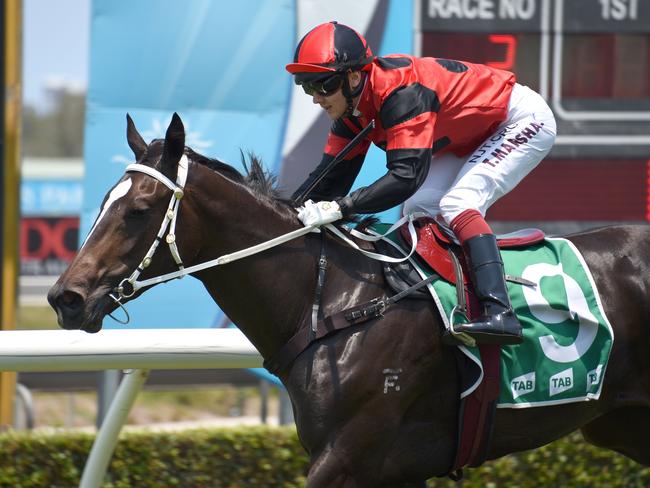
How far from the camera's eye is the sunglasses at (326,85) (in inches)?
126

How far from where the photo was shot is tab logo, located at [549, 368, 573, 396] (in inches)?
131

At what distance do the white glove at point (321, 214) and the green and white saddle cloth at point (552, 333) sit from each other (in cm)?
33

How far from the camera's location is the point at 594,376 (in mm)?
3400

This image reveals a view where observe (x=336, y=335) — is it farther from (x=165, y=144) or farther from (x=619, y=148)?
(x=619, y=148)

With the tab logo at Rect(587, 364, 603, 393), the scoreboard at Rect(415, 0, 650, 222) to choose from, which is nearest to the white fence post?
the tab logo at Rect(587, 364, 603, 393)

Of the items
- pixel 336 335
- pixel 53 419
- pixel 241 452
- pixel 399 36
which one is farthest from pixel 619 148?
pixel 53 419

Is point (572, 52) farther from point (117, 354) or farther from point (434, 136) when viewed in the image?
point (117, 354)

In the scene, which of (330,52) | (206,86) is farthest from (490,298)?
(206,86)

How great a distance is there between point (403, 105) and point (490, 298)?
2.03ft

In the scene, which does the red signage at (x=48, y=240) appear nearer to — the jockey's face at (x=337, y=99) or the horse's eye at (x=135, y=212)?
the jockey's face at (x=337, y=99)

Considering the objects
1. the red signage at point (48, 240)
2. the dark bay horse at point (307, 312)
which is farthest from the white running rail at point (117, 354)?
the red signage at point (48, 240)

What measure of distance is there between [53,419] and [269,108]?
392 centimetres

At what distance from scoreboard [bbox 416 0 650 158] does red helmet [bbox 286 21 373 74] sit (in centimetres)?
208

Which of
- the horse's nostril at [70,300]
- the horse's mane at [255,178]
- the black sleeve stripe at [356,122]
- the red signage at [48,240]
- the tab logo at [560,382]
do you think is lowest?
the red signage at [48,240]
